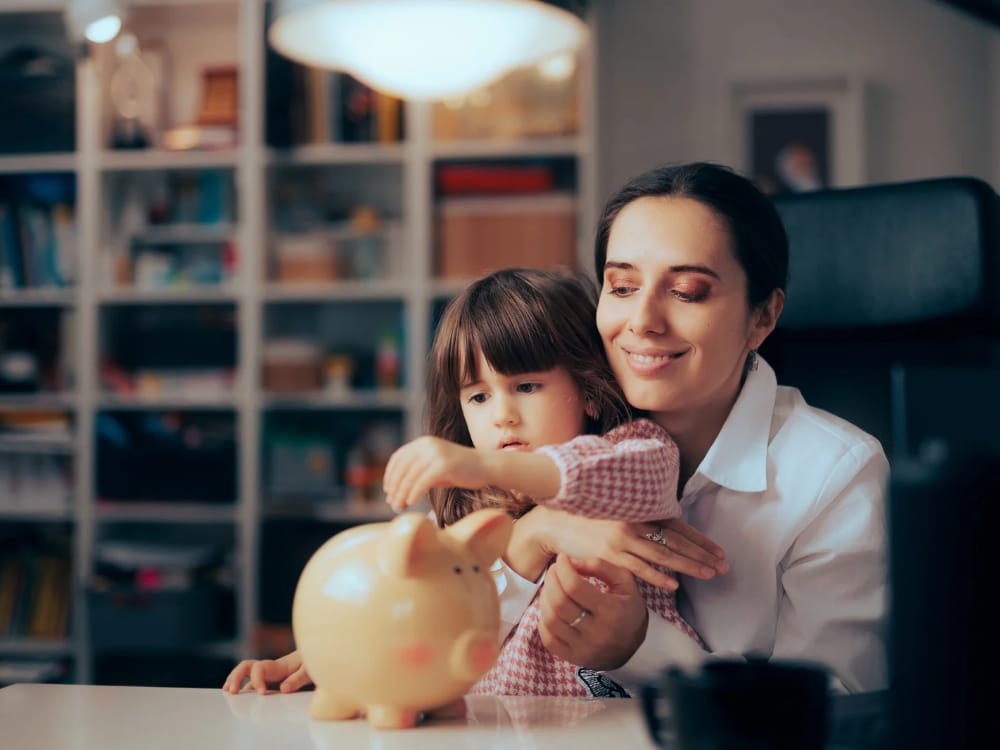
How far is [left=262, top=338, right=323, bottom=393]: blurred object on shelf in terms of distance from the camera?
3.28 m

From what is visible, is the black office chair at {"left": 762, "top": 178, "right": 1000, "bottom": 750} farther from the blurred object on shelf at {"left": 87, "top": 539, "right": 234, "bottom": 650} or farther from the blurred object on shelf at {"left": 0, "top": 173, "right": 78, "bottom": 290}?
the blurred object on shelf at {"left": 0, "top": 173, "right": 78, "bottom": 290}

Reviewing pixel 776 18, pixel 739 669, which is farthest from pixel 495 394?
pixel 776 18

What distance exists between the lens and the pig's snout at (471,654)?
2.55 feet

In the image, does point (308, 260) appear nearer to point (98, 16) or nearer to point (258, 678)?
point (98, 16)

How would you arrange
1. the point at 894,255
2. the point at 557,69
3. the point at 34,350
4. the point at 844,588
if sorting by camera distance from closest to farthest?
the point at 844,588
the point at 894,255
the point at 557,69
the point at 34,350

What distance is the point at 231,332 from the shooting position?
3.32 metres

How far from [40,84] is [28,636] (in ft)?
5.84

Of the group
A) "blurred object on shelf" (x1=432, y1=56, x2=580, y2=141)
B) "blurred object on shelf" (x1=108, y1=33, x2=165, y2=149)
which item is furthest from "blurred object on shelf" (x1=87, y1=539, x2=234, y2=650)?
"blurred object on shelf" (x1=432, y1=56, x2=580, y2=141)

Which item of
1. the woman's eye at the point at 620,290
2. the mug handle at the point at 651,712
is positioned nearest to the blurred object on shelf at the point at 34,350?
the woman's eye at the point at 620,290

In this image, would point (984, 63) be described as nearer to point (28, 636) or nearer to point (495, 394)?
point (495, 394)

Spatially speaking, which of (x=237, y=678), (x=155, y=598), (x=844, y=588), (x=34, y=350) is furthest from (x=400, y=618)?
(x=34, y=350)

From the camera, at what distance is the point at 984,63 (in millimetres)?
3381

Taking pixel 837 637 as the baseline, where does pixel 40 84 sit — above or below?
above

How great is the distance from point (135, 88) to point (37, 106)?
1.03ft
